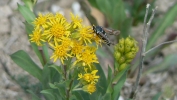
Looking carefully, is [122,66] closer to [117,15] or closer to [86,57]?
[86,57]

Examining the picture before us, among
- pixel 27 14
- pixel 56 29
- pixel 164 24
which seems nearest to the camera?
pixel 56 29

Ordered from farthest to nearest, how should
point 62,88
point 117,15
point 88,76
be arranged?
point 117,15 < point 62,88 < point 88,76

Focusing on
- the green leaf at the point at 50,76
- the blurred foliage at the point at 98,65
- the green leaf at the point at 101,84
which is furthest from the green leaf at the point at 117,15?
the green leaf at the point at 50,76

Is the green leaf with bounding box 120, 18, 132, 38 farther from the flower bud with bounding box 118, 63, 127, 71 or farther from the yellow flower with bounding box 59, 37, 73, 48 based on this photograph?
the yellow flower with bounding box 59, 37, 73, 48

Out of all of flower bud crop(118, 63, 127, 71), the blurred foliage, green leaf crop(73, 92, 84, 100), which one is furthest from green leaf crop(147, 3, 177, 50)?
flower bud crop(118, 63, 127, 71)

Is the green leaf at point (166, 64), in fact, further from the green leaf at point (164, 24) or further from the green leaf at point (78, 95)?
the green leaf at point (78, 95)

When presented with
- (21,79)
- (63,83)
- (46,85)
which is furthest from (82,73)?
(21,79)

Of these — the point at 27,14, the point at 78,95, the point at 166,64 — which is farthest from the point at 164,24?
the point at 27,14
